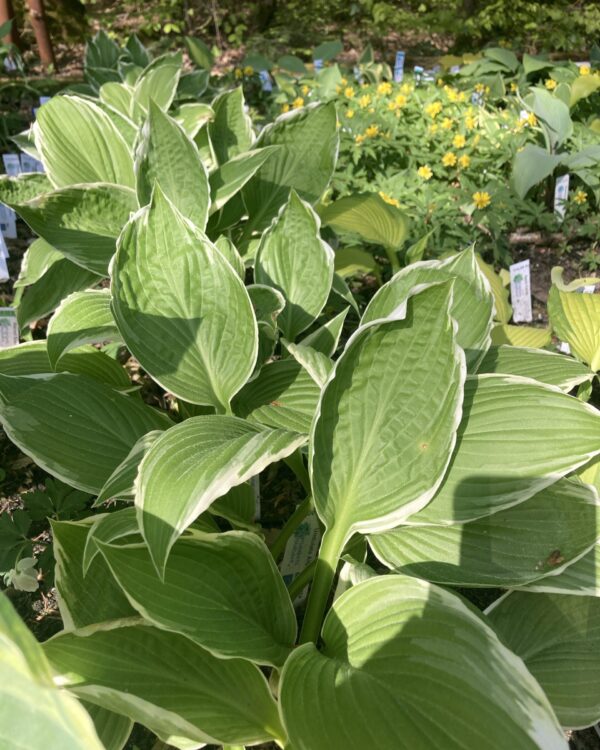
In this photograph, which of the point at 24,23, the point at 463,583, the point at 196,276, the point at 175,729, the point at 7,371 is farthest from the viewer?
the point at 24,23

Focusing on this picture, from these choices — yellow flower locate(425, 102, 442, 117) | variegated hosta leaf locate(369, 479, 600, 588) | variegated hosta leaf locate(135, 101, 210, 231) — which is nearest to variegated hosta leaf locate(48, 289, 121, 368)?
variegated hosta leaf locate(135, 101, 210, 231)

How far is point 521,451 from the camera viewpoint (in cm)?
86

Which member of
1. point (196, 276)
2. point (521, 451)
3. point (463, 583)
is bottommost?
point (463, 583)

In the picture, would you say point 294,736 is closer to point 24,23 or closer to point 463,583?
point 463,583

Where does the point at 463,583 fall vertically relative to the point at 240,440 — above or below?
below

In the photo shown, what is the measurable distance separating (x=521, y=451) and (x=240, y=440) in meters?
0.35

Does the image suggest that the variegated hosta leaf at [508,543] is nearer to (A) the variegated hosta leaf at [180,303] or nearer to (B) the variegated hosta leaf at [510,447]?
(B) the variegated hosta leaf at [510,447]

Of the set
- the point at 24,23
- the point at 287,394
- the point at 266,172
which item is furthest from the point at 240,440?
the point at 24,23

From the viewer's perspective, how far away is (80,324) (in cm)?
120

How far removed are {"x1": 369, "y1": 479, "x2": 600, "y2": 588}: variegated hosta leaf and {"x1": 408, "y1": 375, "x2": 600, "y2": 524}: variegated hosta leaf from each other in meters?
0.06

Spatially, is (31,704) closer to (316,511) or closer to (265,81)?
(316,511)

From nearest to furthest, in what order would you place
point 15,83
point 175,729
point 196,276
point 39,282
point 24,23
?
point 175,729, point 196,276, point 39,282, point 15,83, point 24,23

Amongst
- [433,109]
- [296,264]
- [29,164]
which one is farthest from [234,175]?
[433,109]

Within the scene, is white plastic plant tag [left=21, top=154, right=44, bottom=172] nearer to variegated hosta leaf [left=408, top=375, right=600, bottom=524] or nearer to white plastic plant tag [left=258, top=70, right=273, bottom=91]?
white plastic plant tag [left=258, top=70, right=273, bottom=91]
